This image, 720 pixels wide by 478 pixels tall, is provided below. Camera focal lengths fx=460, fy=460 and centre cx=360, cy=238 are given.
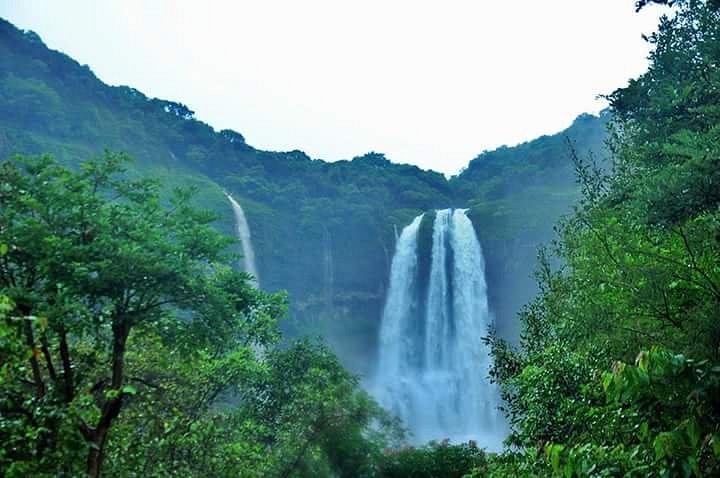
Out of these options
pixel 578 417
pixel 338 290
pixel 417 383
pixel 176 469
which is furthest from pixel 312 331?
pixel 578 417

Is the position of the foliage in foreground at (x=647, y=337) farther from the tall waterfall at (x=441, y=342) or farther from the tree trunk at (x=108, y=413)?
the tall waterfall at (x=441, y=342)

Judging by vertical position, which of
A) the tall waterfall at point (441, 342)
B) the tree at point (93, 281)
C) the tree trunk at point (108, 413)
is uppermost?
the tree at point (93, 281)

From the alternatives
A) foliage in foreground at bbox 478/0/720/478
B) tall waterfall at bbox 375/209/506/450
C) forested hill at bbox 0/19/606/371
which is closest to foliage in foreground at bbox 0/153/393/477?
foliage in foreground at bbox 478/0/720/478

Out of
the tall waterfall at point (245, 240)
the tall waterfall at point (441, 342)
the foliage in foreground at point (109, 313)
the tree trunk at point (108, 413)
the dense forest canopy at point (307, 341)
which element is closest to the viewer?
the dense forest canopy at point (307, 341)

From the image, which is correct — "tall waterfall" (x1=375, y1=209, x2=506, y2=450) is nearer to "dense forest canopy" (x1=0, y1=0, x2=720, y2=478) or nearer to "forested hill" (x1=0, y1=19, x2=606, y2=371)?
"forested hill" (x1=0, y1=19, x2=606, y2=371)

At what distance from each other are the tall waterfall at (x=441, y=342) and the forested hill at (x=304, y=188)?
8.78 ft

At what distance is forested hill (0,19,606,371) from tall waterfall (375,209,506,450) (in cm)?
268

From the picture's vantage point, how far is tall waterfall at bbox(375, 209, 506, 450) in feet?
121

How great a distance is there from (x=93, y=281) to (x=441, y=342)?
119 ft

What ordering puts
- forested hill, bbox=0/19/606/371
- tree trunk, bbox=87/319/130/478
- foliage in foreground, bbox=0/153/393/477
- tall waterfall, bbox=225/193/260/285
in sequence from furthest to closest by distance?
tall waterfall, bbox=225/193/260/285
forested hill, bbox=0/19/606/371
tree trunk, bbox=87/319/130/478
foliage in foreground, bbox=0/153/393/477

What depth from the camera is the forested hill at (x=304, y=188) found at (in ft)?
147

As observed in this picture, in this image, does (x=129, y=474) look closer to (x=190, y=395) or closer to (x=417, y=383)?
(x=190, y=395)

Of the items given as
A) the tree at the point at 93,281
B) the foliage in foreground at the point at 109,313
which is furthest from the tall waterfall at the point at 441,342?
the tree at the point at 93,281

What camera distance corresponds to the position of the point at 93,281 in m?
6.76
